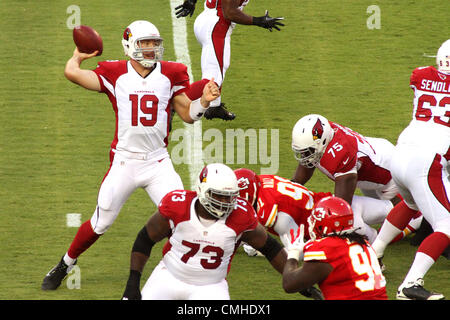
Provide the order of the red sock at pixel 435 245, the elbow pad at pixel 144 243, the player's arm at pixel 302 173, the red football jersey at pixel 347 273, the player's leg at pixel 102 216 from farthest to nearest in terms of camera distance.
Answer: the player's arm at pixel 302 173
the player's leg at pixel 102 216
the red sock at pixel 435 245
the elbow pad at pixel 144 243
the red football jersey at pixel 347 273

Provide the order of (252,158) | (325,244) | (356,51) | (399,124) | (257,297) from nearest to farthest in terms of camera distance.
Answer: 1. (325,244)
2. (257,297)
3. (252,158)
4. (399,124)
5. (356,51)

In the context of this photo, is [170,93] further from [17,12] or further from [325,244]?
[17,12]

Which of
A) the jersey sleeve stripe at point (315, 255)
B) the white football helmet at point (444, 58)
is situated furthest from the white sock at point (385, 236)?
the jersey sleeve stripe at point (315, 255)

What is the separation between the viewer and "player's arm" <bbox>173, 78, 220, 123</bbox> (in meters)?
6.67

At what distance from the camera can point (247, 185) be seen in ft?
22.9

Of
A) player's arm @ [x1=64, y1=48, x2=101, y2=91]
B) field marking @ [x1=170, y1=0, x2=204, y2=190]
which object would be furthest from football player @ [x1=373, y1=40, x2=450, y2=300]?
field marking @ [x1=170, y1=0, x2=204, y2=190]

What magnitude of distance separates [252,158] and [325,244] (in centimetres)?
386

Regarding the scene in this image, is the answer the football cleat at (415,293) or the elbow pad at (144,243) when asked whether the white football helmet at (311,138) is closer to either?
the football cleat at (415,293)

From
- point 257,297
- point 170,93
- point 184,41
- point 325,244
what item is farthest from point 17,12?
point 325,244

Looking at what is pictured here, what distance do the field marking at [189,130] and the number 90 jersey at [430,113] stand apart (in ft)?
8.07

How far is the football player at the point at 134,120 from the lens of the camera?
693 centimetres

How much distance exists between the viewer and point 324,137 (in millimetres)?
7305

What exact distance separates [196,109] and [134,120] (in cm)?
46

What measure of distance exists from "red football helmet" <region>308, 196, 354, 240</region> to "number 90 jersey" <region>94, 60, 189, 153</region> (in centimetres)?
172
